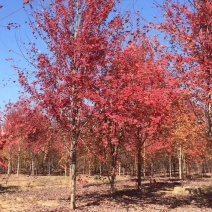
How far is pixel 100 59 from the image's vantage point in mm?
13164

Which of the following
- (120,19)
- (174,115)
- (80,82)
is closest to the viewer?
(80,82)

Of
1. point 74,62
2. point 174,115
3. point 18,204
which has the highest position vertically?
point 74,62

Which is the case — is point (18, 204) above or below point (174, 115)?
below

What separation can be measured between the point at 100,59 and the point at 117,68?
Result: 2804 mm

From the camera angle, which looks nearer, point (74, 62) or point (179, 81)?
point (179, 81)

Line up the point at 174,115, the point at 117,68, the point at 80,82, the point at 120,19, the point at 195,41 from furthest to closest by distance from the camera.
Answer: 1. the point at 174,115
2. the point at 117,68
3. the point at 120,19
4. the point at 80,82
5. the point at 195,41

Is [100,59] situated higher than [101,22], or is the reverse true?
[101,22]

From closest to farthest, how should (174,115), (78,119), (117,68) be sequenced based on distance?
(78,119) → (117,68) → (174,115)

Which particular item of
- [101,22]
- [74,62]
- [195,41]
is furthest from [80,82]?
[195,41]

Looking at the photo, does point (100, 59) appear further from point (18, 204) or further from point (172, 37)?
point (18, 204)

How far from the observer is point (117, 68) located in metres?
15.8

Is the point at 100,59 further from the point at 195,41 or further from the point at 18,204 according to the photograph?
the point at 18,204

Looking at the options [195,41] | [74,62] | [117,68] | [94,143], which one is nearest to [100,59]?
[74,62]

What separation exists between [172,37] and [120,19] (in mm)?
3694
